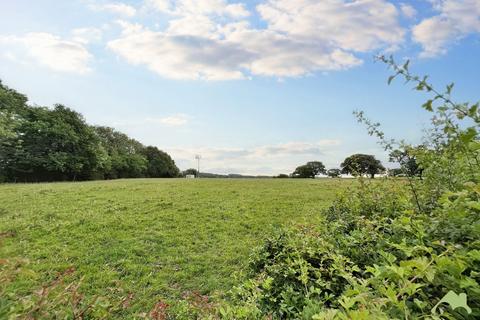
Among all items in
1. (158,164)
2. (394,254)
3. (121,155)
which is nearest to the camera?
(394,254)

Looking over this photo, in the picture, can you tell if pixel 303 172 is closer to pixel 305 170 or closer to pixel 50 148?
pixel 305 170

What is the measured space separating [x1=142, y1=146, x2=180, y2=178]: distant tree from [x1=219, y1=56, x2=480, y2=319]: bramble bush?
2645 inches

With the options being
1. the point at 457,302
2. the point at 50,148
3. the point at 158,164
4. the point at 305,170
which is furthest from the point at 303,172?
the point at 158,164

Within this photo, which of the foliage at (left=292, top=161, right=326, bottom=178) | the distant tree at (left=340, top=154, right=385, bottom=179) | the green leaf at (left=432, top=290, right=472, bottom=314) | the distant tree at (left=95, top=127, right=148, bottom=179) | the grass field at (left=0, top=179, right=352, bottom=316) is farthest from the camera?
the distant tree at (left=95, top=127, right=148, bottom=179)

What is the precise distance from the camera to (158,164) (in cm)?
7062

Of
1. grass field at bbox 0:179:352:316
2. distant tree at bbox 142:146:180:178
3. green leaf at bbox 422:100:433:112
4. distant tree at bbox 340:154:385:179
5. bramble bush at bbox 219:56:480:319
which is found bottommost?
grass field at bbox 0:179:352:316

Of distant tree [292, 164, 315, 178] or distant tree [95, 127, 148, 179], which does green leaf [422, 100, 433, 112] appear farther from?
distant tree [95, 127, 148, 179]

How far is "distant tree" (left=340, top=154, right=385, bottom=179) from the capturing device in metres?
5.50

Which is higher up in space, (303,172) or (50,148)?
(50,148)

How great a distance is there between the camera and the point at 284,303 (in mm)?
2785

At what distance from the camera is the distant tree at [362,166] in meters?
5.50

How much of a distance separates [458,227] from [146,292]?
5205 millimetres

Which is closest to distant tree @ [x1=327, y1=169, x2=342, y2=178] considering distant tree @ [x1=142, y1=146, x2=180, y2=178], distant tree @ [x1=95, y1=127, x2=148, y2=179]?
distant tree @ [x1=95, y1=127, x2=148, y2=179]

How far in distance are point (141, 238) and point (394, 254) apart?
23.5 ft
